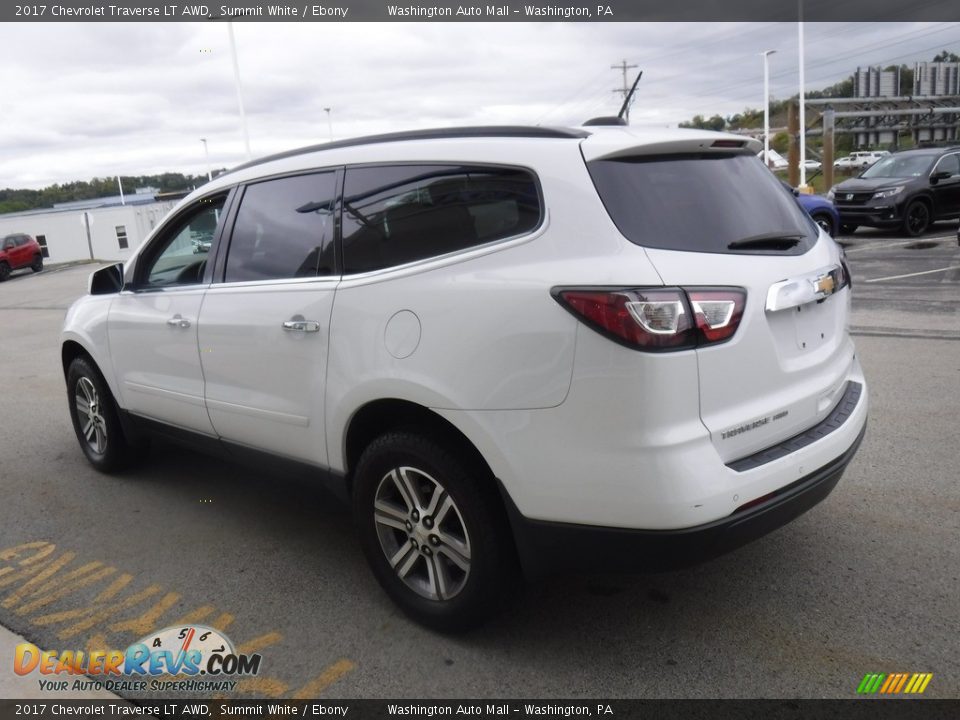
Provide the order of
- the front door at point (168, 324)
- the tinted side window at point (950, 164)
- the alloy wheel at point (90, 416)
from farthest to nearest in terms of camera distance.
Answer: the tinted side window at point (950, 164) → the alloy wheel at point (90, 416) → the front door at point (168, 324)

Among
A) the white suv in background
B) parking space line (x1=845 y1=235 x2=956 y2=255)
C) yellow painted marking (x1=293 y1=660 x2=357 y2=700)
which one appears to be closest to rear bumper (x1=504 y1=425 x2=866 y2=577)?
yellow painted marking (x1=293 y1=660 x2=357 y2=700)

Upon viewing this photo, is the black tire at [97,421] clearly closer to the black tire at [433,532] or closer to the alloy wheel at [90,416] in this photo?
the alloy wheel at [90,416]

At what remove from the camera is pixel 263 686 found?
286 centimetres

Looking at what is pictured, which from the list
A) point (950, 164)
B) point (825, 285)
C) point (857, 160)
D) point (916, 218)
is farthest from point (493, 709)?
point (857, 160)

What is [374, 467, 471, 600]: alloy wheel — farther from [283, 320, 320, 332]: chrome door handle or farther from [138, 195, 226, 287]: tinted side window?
[138, 195, 226, 287]: tinted side window

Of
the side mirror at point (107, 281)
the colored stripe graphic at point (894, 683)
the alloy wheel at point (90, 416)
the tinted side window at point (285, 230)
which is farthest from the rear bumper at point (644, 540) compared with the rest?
the alloy wheel at point (90, 416)

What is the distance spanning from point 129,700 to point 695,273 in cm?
241

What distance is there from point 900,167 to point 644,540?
1663cm

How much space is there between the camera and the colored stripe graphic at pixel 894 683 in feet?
8.59

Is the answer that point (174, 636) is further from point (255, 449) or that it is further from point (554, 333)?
point (554, 333)

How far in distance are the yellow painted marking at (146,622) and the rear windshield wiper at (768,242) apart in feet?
8.73

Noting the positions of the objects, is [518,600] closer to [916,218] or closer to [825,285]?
[825,285]

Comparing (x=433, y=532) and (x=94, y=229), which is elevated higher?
(x=94, y=229)

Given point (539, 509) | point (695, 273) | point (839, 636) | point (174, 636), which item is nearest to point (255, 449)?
point (174, 636)
